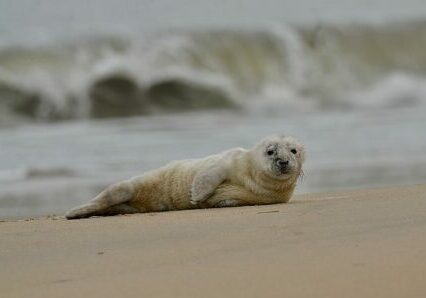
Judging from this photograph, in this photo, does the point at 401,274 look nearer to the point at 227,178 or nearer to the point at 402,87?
the point at 227,178

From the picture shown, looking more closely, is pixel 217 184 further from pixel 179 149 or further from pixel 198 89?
pixel 198 89

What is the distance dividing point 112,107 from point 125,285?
16439mm

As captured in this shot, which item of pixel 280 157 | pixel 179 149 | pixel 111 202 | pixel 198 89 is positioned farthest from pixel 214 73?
pixel 280 157

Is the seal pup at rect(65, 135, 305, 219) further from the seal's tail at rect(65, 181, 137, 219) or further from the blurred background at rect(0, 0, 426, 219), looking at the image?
the blurred background at rect(0, 0, 426, 219)

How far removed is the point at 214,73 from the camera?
2272 centimetres

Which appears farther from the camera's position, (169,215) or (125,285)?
(169,215)

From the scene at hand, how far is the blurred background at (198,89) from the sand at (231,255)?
9.89 ft

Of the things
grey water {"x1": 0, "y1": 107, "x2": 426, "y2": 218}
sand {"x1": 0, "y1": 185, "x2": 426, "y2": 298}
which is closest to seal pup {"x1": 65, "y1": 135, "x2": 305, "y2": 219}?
sand {"x1": 0, "y1": 185, "x2": 426, "y2": 298}

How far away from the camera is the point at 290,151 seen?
668 cm

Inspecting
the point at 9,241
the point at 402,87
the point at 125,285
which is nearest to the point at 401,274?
the point at 125,285

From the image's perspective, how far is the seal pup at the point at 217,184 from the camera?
6703 millimetres

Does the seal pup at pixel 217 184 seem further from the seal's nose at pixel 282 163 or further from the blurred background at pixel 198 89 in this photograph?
the blurred background at pixel 198 89

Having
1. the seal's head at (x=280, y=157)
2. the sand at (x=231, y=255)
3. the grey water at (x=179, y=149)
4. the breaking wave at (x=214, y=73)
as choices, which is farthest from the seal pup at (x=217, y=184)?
the breaking wave at (x=214, y=73)

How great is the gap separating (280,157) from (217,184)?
439 millimetres
